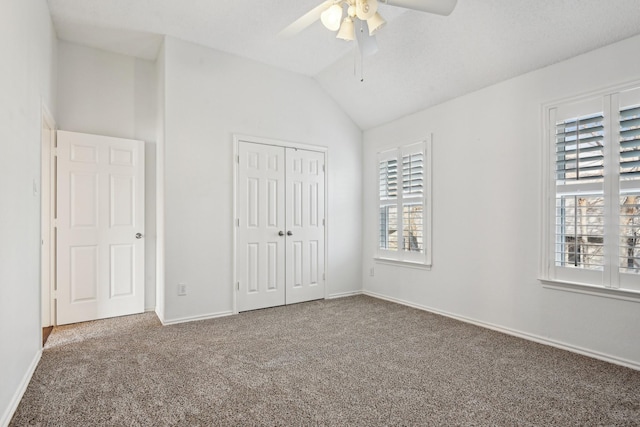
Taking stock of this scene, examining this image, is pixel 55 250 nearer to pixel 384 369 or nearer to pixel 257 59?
pixel 257 59

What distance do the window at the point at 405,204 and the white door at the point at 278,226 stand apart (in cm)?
85

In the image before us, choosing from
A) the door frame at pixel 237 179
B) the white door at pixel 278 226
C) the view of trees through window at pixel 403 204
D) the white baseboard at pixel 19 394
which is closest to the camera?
the white baseboard at pixel 19 394

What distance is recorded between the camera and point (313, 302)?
15.3 feet

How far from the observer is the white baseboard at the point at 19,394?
190 cm

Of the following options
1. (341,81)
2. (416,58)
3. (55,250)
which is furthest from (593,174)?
(55,250)

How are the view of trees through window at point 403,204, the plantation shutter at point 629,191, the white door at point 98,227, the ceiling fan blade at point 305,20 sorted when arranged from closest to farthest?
the plantation shutter at point 629,191 < the ceiling fan blade at point 305,20 < the white door at point 98,227 < the view of trees through window at point 403,204

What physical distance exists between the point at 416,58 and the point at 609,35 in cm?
157

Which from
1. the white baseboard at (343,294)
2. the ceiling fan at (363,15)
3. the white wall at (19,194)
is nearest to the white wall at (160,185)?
Result: the white wall at (19,194)

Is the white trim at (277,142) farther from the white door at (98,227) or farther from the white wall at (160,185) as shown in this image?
the white door at (98,227)

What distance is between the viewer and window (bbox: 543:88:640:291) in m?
2.64

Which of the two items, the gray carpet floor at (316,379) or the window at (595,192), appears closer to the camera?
the gray carpet floor at (316,379)

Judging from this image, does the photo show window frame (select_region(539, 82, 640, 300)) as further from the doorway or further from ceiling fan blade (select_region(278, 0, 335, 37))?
the doorway

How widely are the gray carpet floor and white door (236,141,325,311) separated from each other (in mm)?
814

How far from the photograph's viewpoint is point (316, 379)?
2.44 metres
